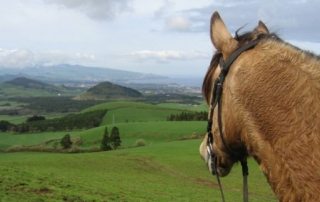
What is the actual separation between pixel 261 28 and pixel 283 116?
1.94ft

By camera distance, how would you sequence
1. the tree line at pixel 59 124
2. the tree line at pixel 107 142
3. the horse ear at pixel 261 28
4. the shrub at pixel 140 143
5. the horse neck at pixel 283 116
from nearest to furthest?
the horse neck at pixel 283 116
the horse ear at pixel 261 28
the tree line at pixel 107 142
the shrub at pixel 140 143
the tree line at pixel 59 124

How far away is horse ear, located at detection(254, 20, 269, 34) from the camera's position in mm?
1986

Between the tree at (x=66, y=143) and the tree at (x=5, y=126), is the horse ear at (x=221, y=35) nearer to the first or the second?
the tree at (x=66, y=143)

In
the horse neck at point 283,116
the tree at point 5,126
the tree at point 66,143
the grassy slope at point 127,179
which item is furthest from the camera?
the tree at point 5,126

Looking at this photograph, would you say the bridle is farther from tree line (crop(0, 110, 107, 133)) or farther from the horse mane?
tree line (crop(0, 110, 107, 133))

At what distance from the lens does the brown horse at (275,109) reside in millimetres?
1541

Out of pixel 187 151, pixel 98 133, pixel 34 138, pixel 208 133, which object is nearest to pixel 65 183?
pixel 208 133

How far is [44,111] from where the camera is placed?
500 ft

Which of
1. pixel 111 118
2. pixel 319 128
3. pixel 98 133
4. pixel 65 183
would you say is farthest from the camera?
pixel 111 118

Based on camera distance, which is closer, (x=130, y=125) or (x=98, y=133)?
(x=98, y=133)

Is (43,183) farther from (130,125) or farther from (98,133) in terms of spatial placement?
(130,125)

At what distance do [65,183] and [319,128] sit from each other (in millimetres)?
19483

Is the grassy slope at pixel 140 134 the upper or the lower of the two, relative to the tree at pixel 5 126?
lower

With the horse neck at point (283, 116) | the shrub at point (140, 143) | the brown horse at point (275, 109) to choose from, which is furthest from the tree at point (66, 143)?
the horse neck at point (283, 116)
